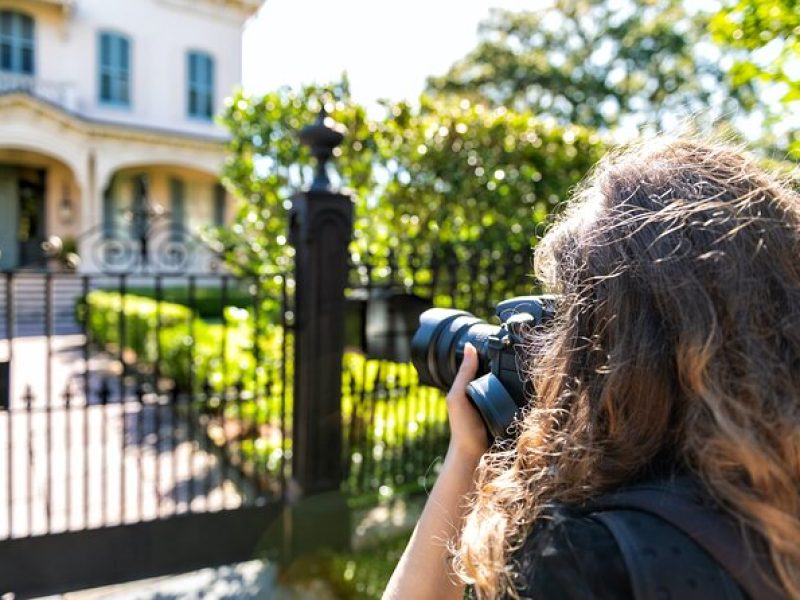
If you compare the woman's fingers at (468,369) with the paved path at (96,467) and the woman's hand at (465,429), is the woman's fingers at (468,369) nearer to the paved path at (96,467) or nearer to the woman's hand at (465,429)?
the woman's hand at (465,429)

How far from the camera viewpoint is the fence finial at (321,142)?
353 cm

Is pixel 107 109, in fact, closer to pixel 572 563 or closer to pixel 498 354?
pixel 498 354

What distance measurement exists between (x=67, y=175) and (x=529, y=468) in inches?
775

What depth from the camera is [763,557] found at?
733 millimetres

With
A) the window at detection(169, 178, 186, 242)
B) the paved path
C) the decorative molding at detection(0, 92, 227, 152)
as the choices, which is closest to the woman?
the paved path

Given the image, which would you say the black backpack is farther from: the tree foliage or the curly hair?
the tree foliage

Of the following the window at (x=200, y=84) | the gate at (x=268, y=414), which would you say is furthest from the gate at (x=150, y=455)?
the window at (x=200, y=84)

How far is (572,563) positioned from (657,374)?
0.28 m

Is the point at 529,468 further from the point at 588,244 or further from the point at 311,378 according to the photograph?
the point at 311,378

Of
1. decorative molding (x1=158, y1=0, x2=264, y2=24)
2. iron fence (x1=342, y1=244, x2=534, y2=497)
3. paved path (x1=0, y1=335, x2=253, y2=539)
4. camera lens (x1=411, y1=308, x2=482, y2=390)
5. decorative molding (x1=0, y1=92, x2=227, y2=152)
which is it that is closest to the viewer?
camera lens (x1=411, y1=308, x2=482, y2=390)

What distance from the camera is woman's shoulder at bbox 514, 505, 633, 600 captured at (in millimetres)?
719

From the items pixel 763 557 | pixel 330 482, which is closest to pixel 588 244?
pixel 763 557

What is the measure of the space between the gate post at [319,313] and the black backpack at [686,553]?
295 cm

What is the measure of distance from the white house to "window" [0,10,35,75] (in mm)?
24
